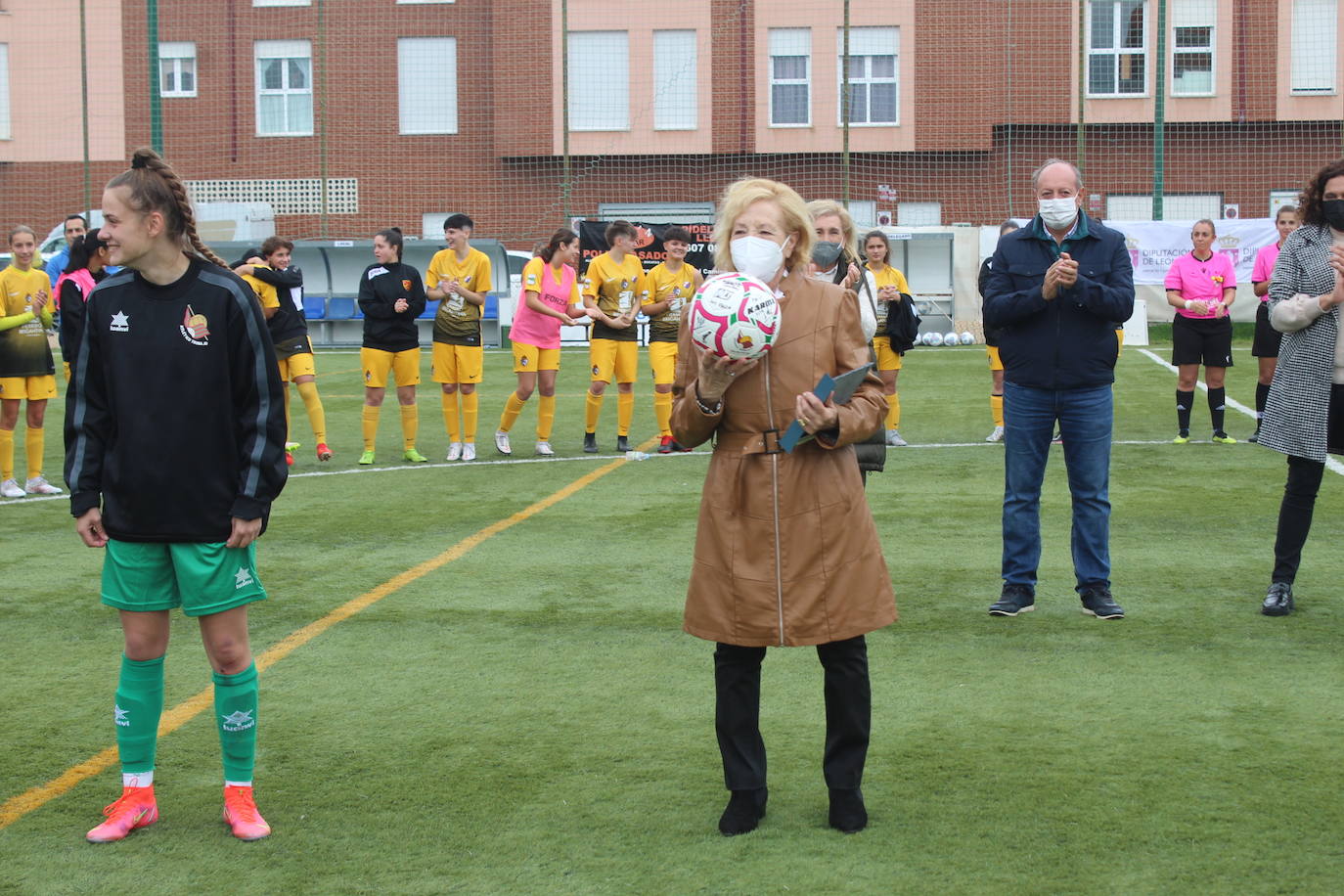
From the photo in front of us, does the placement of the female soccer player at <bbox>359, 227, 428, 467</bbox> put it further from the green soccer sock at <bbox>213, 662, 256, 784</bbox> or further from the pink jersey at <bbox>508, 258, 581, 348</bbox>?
the green soccer sock at <bbox>213, 662, 256, 784</bbox>

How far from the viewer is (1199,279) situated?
13.5 m

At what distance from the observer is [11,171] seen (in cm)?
3475

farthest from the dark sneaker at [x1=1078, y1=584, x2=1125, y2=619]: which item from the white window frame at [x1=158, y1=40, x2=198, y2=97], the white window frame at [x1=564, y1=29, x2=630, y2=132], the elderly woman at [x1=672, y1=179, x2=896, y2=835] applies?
the white window frame at [x1=158, y1=40, x2=198, y2=97]

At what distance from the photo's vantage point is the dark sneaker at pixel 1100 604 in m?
6.84

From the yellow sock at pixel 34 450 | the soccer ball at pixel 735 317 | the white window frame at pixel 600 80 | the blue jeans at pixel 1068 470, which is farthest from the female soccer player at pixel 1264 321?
the white window frame at pixel 600 80

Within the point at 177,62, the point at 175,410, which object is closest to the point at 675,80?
the point at 177,62

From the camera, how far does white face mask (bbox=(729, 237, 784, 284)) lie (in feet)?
13.7

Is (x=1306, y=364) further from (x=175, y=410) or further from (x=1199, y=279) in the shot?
(x=1199, y=279)

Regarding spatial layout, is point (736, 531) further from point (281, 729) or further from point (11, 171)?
point (11, 171)

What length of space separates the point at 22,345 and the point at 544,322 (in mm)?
4247

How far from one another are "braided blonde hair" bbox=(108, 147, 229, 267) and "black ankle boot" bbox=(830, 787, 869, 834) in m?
2.32

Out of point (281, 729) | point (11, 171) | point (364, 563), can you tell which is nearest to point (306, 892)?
point (281, 729)

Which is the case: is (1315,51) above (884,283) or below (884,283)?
above

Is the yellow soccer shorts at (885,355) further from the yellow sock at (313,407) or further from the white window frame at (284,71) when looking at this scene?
the white window frame at (284,71)
